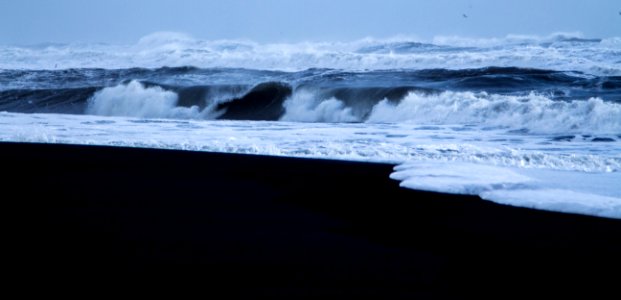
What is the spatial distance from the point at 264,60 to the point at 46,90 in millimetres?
5611

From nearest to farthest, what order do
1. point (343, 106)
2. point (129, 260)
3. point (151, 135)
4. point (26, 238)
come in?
point (129, 260)
point (26, 238)
point (151, 135)
point (343, 106)

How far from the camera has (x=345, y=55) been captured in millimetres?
17297

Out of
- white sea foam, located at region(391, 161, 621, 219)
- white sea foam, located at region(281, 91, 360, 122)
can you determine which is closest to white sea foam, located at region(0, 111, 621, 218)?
white sea foam, located at region(391, 161, 621, 219)

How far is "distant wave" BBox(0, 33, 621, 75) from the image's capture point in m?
14.4

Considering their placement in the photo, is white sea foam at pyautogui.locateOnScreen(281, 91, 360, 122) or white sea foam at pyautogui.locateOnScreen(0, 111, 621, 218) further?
white sea foam at pyautogui.locateOnScreen(281, 91, 360, 122)

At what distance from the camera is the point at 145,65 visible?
19422 mm

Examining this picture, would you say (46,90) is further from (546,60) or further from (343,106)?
(546,60)

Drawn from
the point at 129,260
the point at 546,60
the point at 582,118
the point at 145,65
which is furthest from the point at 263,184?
the point at 145,65

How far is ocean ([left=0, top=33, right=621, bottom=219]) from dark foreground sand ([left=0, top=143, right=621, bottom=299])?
47 centimetres

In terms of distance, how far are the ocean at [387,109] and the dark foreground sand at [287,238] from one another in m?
0.47

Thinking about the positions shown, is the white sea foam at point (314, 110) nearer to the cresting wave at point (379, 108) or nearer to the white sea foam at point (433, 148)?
the cresting wave at point (379, 108)

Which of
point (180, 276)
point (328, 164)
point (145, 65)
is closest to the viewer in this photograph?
point (180, 276)

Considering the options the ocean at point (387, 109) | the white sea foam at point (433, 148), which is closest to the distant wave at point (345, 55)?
the ocean at point (387, 109)

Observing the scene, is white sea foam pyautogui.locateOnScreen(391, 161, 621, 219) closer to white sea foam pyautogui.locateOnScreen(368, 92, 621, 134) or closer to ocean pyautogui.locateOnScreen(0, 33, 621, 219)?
ocean pyautogui.locateOnScreen(0, 33, 621, 219)
